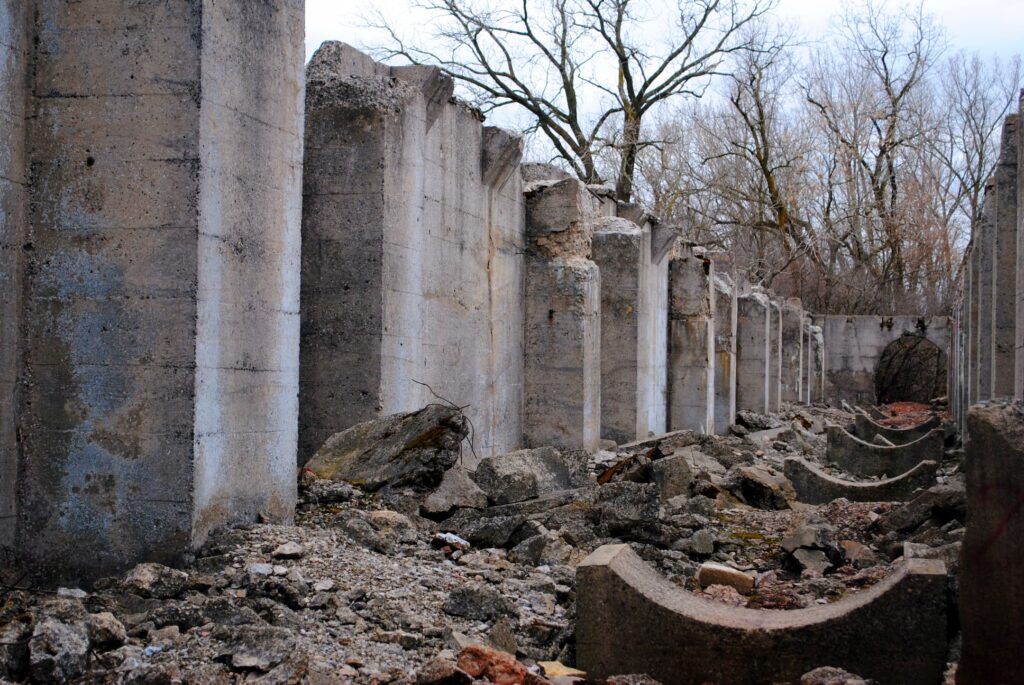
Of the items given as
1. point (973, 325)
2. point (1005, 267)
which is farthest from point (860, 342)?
point (1005, 267)

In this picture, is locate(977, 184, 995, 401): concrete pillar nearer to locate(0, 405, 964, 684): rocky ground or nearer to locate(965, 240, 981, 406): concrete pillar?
locate(965, 240, 981, 406): concrete pillar

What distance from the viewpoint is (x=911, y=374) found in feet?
119

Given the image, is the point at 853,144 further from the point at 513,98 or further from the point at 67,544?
the point at 67,544

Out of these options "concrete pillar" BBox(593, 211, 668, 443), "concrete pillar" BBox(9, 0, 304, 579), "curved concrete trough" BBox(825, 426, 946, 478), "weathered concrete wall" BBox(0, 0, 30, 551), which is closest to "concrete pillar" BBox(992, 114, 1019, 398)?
"curved concrete trough" BBox(825, 426, 946, 478)

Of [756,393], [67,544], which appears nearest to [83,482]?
[67,544]

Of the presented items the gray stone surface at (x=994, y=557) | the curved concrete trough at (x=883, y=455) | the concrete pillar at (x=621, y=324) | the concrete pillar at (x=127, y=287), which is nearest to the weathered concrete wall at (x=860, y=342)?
the curved concrete trough at (x=883, y=455)

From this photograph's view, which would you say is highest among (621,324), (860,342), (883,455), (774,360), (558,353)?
(860,342)

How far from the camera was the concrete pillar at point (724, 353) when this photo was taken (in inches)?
674

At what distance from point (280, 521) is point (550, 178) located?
6.76 m

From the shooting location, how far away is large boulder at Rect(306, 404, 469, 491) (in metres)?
6.30

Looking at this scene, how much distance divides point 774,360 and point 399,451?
57.5 ft

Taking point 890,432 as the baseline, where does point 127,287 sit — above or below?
above

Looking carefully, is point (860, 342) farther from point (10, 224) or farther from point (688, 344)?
point (10, 224)

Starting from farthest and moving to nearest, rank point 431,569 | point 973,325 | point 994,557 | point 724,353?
point 724,353, point 973,325, point 431,569, point 994,557
